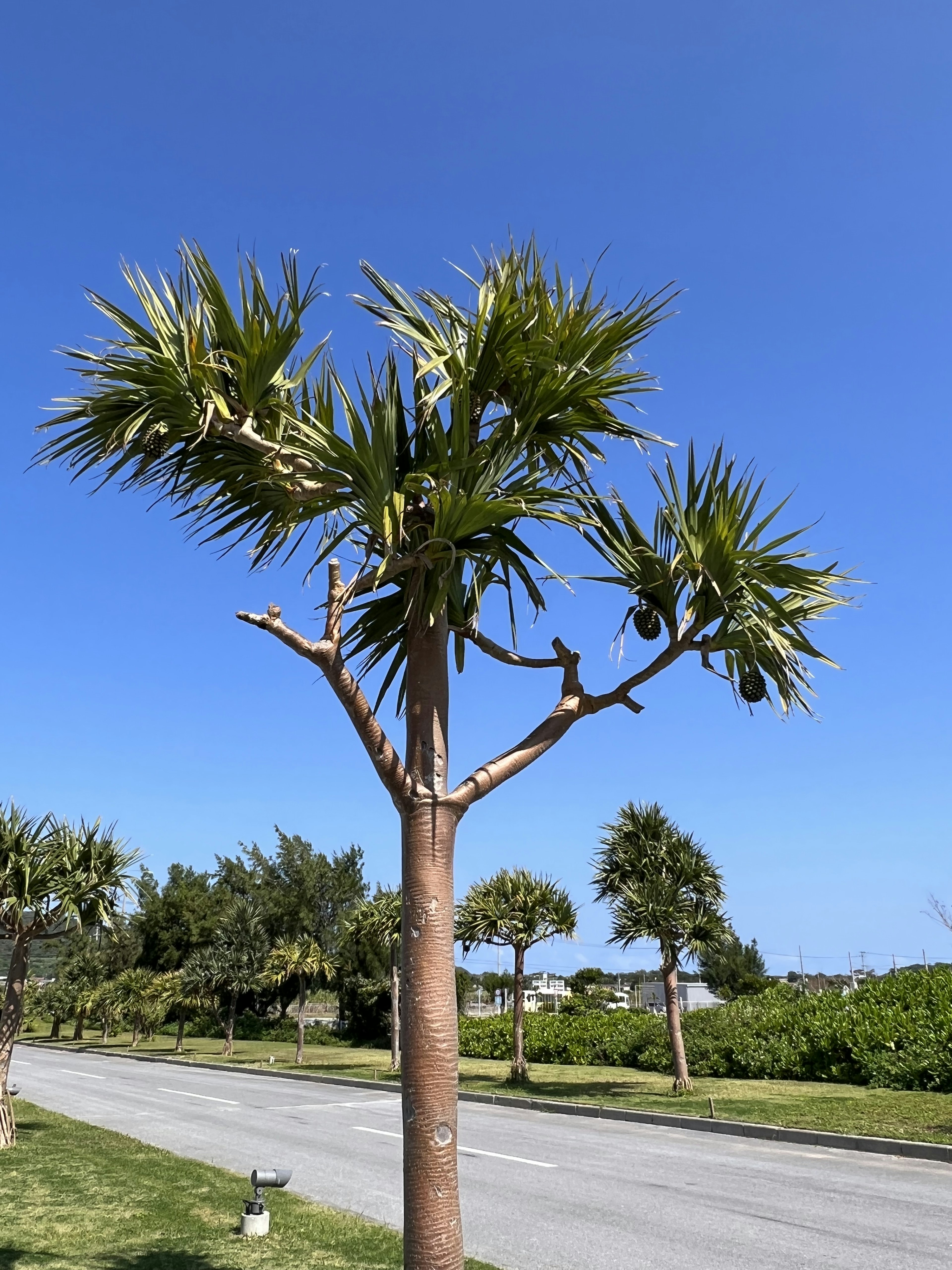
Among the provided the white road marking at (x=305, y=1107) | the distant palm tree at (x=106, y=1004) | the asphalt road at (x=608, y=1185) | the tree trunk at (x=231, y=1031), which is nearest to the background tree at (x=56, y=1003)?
the distant palm tree at (x=106, y=1004)

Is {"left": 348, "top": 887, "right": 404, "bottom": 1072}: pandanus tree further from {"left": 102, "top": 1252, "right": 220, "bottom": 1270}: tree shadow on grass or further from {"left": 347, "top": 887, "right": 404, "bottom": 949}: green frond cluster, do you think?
{"left": 102, "top": 1252, "right": 220, "bottom": 1270}: tree shadow on grass

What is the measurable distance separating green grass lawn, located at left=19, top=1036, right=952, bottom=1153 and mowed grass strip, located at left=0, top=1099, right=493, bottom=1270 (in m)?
9.45

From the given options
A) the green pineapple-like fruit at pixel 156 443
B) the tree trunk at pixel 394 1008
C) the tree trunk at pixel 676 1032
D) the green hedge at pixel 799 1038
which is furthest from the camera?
the tree trunk at pixel 394 1008

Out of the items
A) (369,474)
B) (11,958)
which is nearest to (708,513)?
(369,474)

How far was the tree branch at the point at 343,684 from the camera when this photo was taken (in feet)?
15.7

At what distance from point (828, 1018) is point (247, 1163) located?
15.7m

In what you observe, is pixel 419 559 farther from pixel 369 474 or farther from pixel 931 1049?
pixel 931 1049

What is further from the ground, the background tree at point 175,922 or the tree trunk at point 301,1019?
the background tree at point 175,922

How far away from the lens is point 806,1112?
17.1 metres

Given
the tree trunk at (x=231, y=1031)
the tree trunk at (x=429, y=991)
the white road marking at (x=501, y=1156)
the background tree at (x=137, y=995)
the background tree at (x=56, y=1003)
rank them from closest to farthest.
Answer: the tree trunk at (x=429, y=991) < the white road marking at (x=501, y=1156) < the tree trunk at (x=231, y=1031) < the background tree at (x=137, y=995) < the background tree at (x=56, y=1003)

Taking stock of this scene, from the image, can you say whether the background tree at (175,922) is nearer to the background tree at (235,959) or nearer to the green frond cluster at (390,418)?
the background tree at (235,959)

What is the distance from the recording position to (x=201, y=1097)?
23.7 meters

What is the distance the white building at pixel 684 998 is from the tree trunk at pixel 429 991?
27192 millimetres

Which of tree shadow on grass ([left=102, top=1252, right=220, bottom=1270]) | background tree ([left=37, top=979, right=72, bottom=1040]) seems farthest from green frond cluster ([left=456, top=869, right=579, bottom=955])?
background tree ([left=37, top=979, right=72, bottom=1040])
